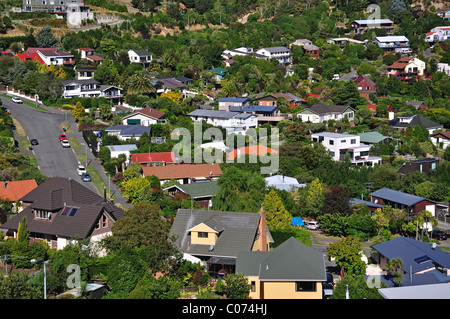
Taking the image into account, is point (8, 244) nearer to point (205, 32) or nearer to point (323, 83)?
point (323, 83)

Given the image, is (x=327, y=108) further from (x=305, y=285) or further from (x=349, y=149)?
(x=305, y=285)

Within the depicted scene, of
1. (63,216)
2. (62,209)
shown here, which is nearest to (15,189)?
(62,209)

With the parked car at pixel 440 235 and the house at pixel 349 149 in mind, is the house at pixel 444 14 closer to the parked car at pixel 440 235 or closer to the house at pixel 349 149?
the house at pixel 349 149

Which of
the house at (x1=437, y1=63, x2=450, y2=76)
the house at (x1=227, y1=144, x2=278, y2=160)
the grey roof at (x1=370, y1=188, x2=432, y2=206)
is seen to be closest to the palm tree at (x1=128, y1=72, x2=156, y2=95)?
the house at (x1=227, y1=144, x2=278, y2=160)

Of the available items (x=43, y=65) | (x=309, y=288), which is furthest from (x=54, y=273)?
(x=43, y=65)

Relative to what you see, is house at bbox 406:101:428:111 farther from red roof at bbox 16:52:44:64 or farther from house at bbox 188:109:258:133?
red roof at bbox 16:52:44:64
